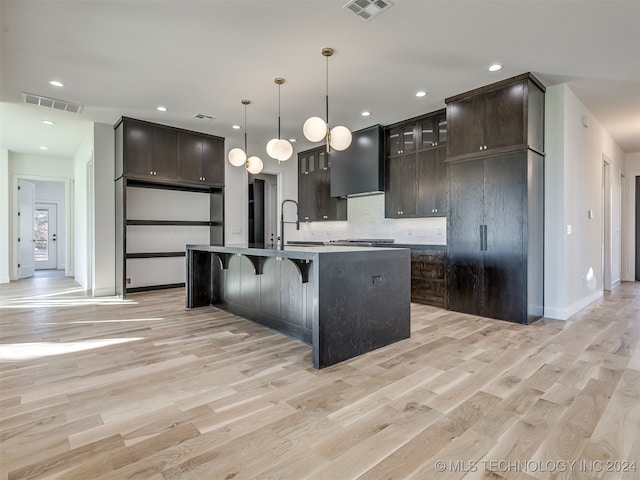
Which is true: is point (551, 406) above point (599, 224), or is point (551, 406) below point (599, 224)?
below

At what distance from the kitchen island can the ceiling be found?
1.95 meters

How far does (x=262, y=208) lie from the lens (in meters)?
8.70

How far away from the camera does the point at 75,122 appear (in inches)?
220

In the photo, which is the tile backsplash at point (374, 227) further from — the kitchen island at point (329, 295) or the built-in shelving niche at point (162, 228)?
the kitchen island at point (329, 295)

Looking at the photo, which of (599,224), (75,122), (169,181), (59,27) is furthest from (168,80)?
(599,224)

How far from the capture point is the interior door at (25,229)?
315 inches

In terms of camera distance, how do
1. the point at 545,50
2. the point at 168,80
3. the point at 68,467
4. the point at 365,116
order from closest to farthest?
the point at 68,467 < the point at 545,50 < the point at 168,80 < the point at 365,116

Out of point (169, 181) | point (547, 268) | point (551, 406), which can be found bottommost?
point (551, 406)

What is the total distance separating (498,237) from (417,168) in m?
1.80

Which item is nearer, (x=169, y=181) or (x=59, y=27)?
(x=59, y=27)

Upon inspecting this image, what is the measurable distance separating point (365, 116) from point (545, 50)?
2.49 metres

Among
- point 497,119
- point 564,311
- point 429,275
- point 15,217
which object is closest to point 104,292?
point 15,217

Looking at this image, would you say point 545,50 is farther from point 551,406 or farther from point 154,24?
point 154,24

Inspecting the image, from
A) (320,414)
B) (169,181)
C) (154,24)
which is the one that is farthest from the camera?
(169,181)
